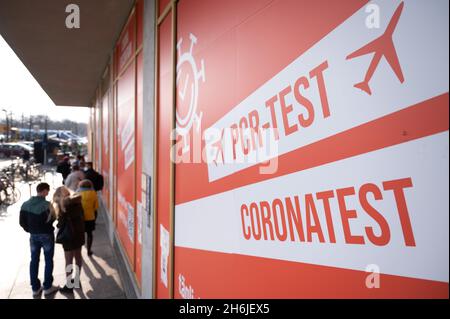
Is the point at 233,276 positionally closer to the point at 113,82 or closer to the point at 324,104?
the point at 324,104

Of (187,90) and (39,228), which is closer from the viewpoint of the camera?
(187,90)

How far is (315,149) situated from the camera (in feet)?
3.80

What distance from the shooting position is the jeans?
14.3 ft

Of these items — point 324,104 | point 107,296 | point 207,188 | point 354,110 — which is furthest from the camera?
point 107,296

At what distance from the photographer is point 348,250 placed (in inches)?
40.9

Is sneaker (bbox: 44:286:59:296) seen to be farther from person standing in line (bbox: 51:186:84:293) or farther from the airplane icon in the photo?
the airplane icon

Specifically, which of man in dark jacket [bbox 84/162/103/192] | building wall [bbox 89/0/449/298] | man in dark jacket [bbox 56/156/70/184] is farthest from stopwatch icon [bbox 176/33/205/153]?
man in dark jacket [bbox 56/156/70/184]

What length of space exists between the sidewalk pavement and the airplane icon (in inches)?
176

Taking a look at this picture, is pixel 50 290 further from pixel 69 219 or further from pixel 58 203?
pixel 58 203

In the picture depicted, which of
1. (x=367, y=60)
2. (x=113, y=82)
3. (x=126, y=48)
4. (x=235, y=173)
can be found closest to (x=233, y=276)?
(x=235, y=173)

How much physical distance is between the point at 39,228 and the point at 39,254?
0.44 metres
